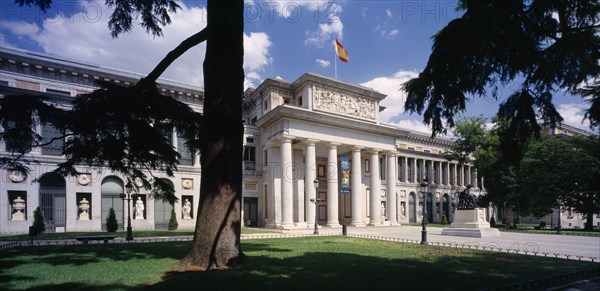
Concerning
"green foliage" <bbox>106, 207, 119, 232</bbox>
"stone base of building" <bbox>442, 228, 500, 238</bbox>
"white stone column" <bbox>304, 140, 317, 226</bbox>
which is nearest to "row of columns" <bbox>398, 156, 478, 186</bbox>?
"white stone column" <bbox>304, 140, 317, 226</bbox>

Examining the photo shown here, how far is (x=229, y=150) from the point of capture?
1011cm

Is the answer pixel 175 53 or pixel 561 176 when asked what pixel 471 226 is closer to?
pixel 561 176

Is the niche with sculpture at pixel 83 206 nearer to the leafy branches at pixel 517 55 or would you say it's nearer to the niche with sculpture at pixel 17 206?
the niche with sculpture at pixel 17 206

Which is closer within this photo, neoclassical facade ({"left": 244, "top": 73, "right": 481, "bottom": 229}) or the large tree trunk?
the large tree trunk

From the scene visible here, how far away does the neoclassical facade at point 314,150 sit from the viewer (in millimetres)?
33188

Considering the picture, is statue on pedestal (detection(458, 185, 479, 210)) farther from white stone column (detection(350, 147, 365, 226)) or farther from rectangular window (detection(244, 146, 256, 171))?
rectangular window (detection(244, 146, 256, 171))

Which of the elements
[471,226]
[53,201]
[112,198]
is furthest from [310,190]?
[53,201]

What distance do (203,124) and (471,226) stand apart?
20617 millimetres

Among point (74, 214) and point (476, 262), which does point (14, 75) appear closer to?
point (74, 214)

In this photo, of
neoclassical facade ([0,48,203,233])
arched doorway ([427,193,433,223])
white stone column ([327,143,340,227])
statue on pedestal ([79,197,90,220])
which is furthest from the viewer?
arched doorway ([427,193,433,223])

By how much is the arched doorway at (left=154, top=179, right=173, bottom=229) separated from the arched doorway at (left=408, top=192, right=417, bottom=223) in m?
34.5

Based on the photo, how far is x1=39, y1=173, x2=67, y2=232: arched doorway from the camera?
29.0 meters

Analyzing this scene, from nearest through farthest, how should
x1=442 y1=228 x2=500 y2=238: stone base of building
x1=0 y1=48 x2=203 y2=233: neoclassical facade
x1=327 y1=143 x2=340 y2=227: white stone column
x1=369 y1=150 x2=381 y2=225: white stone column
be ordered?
x1=442 y1=228 x2=500 y2=238: stone base of building < x1=0 y1=48 x2=203 y2=233: neoclassical facade < x1=327 y1=143 x2=340 y2=227: white stone column < x1=369 y1=150 x2=381 y2=225: white stone column

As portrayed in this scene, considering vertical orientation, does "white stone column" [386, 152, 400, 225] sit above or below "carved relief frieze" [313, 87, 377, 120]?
below
